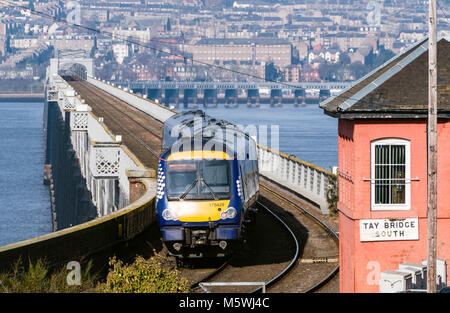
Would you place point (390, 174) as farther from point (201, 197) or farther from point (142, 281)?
point (142, 281)

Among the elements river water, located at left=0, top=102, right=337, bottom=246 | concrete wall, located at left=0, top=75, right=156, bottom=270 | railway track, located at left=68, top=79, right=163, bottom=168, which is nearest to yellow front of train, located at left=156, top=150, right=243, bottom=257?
concrete wall, located at left=0, top=75, right=156, bottom=270

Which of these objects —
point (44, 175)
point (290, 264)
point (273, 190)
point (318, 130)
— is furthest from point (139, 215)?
point (318, 130)

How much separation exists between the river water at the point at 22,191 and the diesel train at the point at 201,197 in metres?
54.3

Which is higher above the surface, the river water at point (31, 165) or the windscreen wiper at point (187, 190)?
the windscreen wiper at point (187, 190)

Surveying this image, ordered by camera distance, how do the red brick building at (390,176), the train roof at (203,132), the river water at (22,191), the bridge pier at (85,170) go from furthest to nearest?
1. the river water at (22,191)
2. the bridge pier at (85,170)
3. the train roof at (203,132)
4. the red brick building at (390,176)

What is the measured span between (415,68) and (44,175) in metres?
101

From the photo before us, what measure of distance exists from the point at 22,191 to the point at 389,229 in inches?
3670

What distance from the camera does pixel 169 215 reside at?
68.2 ft

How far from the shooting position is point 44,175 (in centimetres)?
11581

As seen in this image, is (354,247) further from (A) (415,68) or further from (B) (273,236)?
(B) (273,236)

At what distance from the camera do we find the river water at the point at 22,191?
81125mm

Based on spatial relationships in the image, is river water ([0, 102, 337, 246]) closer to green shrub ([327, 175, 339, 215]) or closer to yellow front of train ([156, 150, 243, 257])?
green shrub ([327, 175, 339, 215])

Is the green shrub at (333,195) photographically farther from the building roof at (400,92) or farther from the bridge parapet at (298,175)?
the building roof at (400,92)

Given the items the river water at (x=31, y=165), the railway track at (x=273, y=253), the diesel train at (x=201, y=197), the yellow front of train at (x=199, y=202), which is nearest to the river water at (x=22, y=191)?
the river water at (x=31, y=165)
